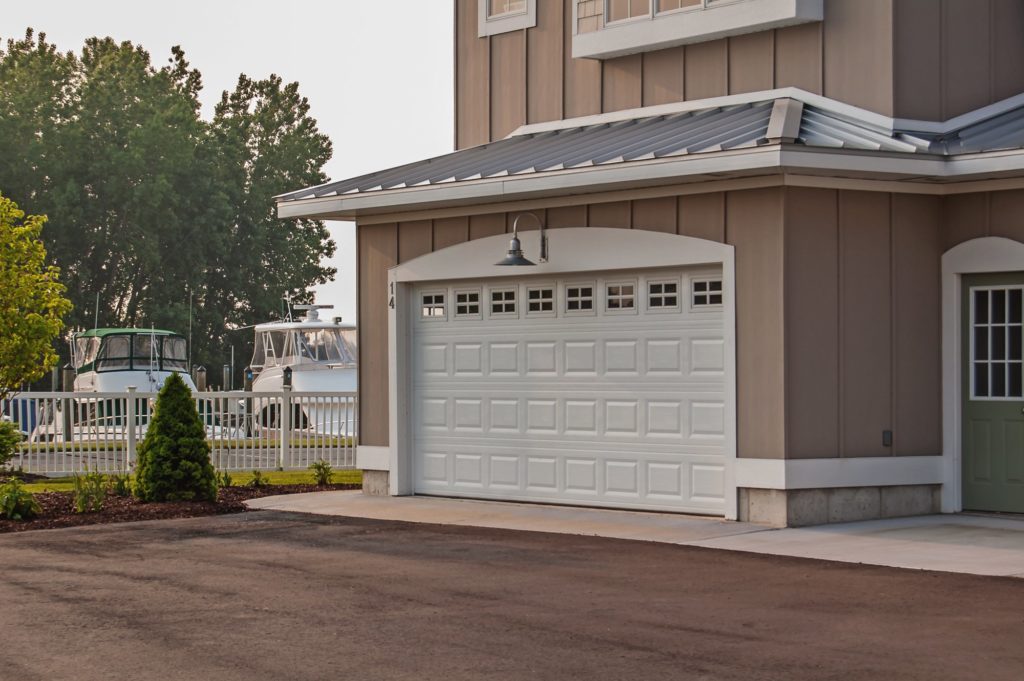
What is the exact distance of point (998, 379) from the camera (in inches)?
585

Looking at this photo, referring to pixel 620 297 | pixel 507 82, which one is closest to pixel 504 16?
pixel 507 82

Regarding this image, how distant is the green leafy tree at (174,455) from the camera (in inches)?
642

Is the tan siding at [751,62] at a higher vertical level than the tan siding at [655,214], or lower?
higher

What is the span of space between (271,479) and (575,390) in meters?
6.42

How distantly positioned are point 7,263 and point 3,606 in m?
10.2

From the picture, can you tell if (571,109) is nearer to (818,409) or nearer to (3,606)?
(818,409)

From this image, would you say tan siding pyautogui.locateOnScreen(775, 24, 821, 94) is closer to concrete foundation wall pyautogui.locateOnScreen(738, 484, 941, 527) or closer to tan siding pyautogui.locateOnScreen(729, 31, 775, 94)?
tan siding pyautogui.locateOnScreen(729, 31, 775, 94)

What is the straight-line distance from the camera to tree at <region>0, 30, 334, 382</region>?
181 ft

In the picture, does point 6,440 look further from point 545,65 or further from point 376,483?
point 545,65

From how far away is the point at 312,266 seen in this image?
2469 inches

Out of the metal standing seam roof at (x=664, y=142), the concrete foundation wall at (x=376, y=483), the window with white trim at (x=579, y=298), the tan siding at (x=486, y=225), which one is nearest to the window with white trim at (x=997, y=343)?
the metal standing seam roof at (x=664, y=142)

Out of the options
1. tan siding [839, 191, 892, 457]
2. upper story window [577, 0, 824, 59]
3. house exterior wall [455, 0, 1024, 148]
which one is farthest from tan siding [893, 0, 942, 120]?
tan siding [839, 191, 892, 457]

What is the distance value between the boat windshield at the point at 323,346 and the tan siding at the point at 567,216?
70.5 feet

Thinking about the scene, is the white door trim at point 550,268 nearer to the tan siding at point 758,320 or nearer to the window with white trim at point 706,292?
the tan siding at point 758,320
